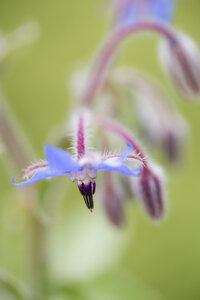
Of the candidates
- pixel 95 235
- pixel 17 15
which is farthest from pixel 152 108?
pixel 17 15

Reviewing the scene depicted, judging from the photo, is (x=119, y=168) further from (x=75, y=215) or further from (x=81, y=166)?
(x=75, y=215)

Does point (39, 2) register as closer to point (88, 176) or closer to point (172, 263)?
point (172, 263)

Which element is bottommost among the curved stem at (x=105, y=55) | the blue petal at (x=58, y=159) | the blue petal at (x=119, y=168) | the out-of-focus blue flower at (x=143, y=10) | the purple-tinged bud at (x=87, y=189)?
the blue petal at (x=58, y=159)

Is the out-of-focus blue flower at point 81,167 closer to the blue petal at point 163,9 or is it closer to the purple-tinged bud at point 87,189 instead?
the purple-tinged bud at point 87,189

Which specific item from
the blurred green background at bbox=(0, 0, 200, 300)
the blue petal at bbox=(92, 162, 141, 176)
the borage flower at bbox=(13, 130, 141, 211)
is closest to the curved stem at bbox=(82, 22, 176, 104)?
the blurred green background at bbox=(0, 0, 200, 300)

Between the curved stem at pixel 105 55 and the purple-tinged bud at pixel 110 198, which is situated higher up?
the curved stem at pixel 105 55

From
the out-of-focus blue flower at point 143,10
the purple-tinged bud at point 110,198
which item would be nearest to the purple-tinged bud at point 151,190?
the purple-tinged bud at point 110,198

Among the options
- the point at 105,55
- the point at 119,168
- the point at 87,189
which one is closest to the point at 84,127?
the point at 87,189

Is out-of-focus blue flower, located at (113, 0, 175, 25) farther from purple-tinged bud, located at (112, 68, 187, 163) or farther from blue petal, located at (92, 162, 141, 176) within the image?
blue petal, located at (92, 162, 141, 176)
